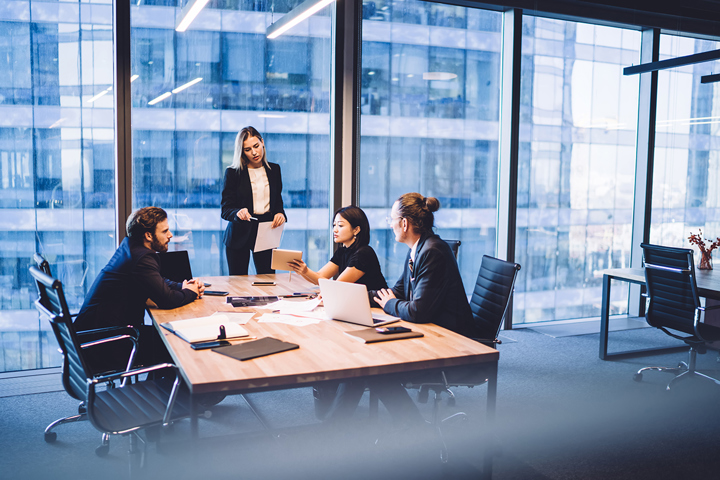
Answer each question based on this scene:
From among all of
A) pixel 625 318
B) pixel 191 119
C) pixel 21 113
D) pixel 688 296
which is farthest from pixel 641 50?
pixel 21 113

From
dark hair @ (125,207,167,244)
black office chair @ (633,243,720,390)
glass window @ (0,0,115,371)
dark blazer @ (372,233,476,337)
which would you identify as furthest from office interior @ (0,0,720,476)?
dark blazer @ (372,233,476,337)

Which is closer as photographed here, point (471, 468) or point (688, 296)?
point (471, 468)

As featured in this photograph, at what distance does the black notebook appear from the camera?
2.14 m

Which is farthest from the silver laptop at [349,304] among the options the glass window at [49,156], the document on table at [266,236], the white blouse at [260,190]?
the glass window at [49,156]

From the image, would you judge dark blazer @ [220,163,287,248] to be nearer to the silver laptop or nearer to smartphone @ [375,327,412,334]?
the silver laptop

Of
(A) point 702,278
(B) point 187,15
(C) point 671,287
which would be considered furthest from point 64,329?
(A) point 702,278

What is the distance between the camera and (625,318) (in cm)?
636

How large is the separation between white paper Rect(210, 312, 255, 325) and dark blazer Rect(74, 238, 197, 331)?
351 mm

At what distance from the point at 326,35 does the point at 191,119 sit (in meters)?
1.39

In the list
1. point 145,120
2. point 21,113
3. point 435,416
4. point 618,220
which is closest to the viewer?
point 435,416

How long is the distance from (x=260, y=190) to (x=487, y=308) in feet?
6.48

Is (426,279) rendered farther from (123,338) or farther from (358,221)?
(123,338)

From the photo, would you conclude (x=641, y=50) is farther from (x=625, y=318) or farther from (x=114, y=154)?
(x=114, y=154)

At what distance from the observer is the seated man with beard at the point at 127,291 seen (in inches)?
113
